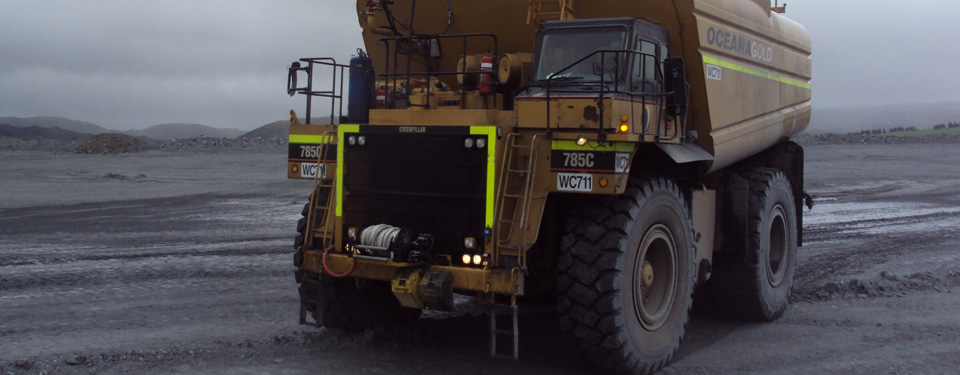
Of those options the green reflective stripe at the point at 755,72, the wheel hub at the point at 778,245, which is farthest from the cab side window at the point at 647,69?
the wheel hub at the point at 778,245

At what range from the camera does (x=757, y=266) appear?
27.9 ft

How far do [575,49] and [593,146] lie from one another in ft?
3.64

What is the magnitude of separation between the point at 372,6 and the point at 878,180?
23.5m

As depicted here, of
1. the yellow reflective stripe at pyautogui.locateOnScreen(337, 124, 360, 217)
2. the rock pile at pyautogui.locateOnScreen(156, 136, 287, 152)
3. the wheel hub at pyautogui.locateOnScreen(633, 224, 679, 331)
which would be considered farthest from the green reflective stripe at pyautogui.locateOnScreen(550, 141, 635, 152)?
the rock pile at pyautogui.locateOnScreen(156, 136, 287, 152)

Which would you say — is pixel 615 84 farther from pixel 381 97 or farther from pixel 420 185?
pixel 381 97

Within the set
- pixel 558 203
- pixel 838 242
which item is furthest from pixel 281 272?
pixel 838 242

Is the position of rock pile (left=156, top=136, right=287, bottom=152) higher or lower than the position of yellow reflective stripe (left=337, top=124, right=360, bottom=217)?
higher

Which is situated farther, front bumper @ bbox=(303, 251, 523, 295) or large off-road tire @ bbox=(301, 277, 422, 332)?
large off-road tire @ bbox=(301, 277, 422, 332)

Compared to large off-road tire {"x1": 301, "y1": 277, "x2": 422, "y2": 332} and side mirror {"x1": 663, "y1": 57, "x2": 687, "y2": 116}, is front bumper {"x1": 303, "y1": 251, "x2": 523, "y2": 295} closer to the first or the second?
large off-road tire {"x1": 301, "y1": 277, "x2": 422, "y2": 332}

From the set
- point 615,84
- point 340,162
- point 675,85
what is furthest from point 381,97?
point 675,85

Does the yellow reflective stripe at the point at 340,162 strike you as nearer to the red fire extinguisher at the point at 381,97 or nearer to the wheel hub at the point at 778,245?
the red fire extinguisher at the point at 381,97

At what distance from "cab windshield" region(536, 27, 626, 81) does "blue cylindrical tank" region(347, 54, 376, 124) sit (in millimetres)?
1479

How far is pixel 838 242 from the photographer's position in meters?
13.7

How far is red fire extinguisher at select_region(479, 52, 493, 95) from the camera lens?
7001 mm
